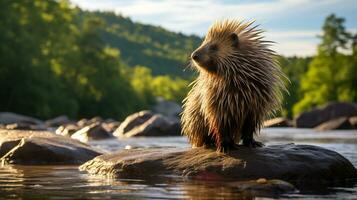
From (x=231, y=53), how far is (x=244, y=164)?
1525 mm

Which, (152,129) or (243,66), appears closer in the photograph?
(243,66)

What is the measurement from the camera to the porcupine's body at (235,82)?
9695mm

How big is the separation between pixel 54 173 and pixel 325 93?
79849 mm

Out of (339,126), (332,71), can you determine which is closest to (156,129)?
(339,126)

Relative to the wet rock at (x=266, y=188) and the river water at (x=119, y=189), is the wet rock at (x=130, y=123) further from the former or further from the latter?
the wet rock at (x=266, y=188)

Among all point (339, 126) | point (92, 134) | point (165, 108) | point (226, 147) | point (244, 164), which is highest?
point (165, 108)

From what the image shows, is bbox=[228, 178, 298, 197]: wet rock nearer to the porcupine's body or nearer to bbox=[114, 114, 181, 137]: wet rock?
the porcupine's body

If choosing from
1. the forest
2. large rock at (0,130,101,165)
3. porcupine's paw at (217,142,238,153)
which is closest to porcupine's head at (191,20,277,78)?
porcupine's paw at (217,142,238,153)

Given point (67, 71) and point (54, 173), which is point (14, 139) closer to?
point (54, 173)

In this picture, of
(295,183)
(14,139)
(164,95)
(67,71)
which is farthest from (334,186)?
(164,95)

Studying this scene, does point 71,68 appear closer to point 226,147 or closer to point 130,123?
point 130,123

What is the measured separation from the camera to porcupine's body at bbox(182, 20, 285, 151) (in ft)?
31.8

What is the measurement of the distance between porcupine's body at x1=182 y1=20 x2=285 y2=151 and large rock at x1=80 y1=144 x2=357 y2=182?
0.33 metres

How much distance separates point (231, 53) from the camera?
A: 9.86 meters
